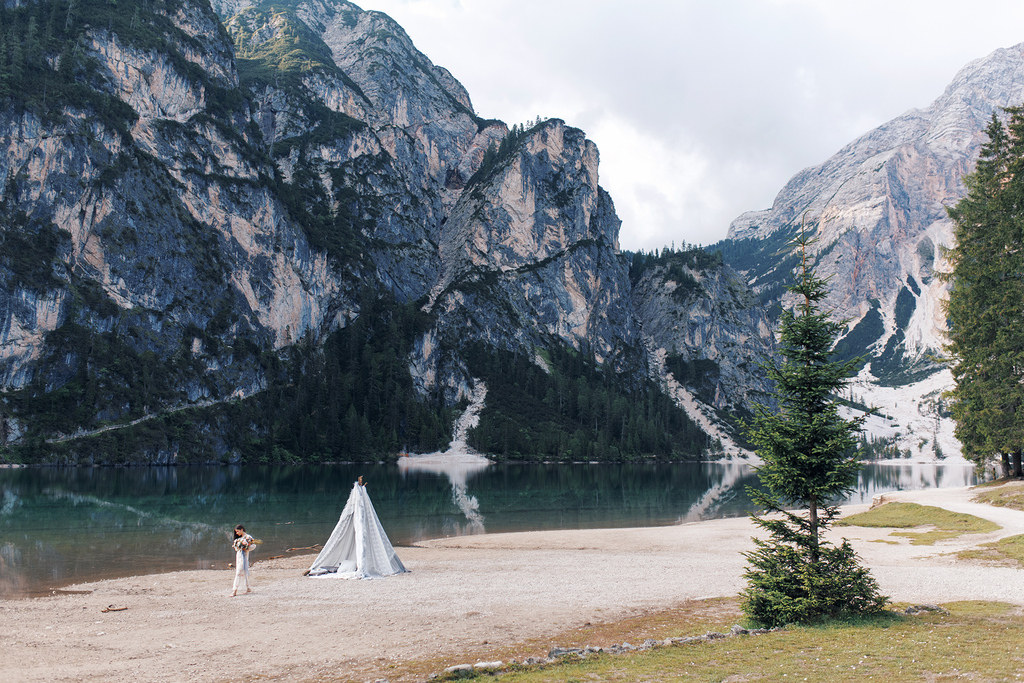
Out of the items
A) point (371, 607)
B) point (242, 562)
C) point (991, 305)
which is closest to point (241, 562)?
point (242, 562)

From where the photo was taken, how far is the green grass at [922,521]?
104 feet

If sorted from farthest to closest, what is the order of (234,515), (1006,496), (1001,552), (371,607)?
1. (234,515)
2. (1006,496)
3. (1001,552)
4. (371,607)

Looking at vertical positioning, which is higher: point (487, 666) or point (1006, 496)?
point (1006, 496)

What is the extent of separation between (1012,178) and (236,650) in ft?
195

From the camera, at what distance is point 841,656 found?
11.6 metres

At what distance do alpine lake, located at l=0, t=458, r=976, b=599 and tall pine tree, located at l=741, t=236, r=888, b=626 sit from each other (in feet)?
84.4

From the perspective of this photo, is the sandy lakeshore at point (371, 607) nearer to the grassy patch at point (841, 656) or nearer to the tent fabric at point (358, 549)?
the tent fabric at point (358, 549)

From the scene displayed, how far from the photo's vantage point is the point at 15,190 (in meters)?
153

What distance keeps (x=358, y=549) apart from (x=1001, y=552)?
26612 mm

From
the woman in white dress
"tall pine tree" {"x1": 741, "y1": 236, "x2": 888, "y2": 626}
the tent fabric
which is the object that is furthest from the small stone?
the tent fabric

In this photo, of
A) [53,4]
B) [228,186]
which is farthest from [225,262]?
[53,4]

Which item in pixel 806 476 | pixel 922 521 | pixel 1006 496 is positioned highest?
pixel 806 476

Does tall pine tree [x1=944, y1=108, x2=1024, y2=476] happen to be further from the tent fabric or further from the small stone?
the small stone

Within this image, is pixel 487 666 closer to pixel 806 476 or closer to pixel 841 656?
pixel 841 656
